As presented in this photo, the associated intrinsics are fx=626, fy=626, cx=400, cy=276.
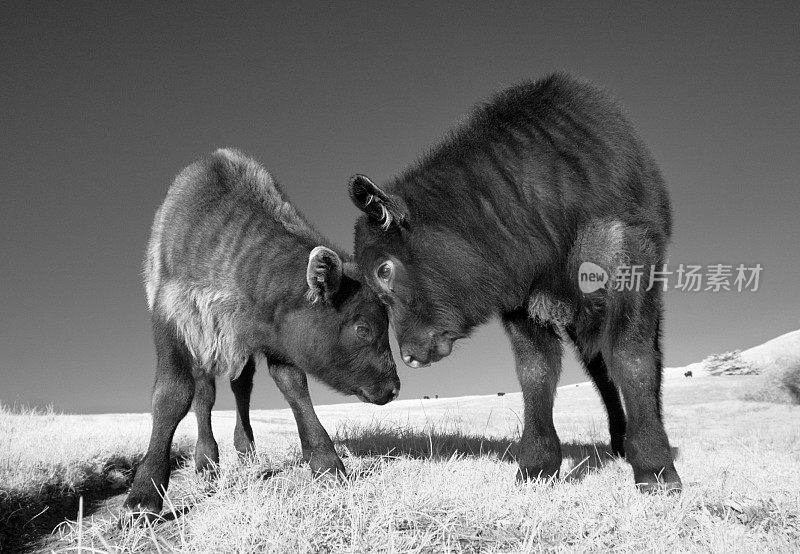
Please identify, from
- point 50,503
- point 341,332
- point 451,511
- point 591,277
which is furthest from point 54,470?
point 591,277

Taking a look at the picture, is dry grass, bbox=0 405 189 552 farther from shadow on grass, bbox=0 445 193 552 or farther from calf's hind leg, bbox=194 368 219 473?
calf's hind leg, bbox=194 368 219 473

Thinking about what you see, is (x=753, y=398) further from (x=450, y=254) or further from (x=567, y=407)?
(x=450, y=254)

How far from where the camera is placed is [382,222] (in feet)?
17.9

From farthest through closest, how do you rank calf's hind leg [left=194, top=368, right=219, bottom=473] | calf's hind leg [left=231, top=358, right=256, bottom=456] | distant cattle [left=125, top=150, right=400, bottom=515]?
calf's hind leg [left=231, top=358, right=256, bottom=456] → calf's hind leg [left=194, top=368, right=219, bottom=473] → distant cattle [left=125, top=150, right=400, bottom=515]

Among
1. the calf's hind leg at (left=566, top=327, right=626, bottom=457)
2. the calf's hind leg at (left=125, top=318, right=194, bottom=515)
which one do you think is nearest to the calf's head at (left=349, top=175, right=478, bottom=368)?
the calf's hind leg at (left=125, top=318, right=194, bottom=515)

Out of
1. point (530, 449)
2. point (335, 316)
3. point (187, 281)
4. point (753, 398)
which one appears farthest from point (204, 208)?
point (753, 398)

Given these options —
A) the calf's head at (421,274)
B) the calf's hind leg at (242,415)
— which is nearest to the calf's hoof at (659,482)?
the calf's head at (421,274)

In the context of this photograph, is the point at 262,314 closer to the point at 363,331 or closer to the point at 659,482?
the point at 363,331

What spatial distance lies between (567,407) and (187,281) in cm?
1806

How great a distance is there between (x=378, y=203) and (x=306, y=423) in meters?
2.26

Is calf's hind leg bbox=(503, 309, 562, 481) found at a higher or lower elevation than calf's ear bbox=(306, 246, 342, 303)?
lower

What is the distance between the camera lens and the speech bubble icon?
5191 millimetres

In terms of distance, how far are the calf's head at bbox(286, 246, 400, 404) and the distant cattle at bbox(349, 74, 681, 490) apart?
36cm

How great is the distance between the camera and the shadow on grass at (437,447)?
280 inches
